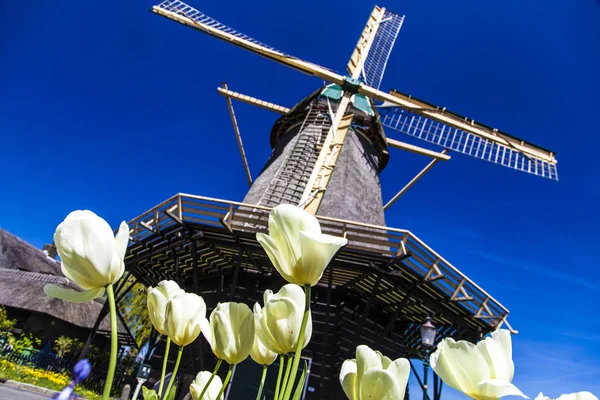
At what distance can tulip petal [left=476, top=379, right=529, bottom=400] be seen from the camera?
0.58 meters

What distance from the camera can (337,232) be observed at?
6.97 m

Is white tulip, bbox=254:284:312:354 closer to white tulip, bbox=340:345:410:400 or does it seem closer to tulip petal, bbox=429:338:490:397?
white tulip, bbox=340:345:410:400

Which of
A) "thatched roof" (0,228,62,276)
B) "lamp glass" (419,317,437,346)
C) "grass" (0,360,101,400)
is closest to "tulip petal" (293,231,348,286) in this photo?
"lamp glass" (419,317,437,346)

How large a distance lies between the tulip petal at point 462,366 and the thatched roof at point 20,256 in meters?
23.8

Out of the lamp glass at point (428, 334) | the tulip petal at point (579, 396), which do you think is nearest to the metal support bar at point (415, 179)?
the lamp glass at point (428, 334)

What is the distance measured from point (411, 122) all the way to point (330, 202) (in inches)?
192

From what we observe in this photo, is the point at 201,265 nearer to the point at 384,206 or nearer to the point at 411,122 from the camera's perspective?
the point at 384,206

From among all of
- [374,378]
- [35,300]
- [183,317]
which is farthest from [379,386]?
[35,300]

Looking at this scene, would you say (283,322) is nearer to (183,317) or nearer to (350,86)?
(183,317)

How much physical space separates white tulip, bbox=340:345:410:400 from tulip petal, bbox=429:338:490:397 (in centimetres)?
7

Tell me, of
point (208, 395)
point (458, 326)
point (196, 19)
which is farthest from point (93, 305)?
point (208, 395)

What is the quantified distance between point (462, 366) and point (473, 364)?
0.02 m

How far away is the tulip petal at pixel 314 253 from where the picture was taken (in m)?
0.63

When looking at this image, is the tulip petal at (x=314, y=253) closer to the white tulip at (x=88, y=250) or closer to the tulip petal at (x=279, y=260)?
the tulip petal at (x=279, y=260)
